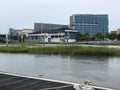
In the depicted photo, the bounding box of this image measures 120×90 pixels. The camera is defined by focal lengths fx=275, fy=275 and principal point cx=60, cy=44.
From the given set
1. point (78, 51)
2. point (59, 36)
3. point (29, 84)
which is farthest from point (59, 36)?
point (29, 84)

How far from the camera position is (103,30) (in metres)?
112

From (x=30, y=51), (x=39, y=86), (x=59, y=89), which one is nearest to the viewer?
(x=59, y=89)

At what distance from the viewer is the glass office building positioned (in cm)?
10594

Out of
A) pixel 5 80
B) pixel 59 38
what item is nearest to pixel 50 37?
pixel 59 38

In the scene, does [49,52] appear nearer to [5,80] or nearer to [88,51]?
[88,51]

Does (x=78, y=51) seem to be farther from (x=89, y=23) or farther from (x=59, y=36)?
(x=89, y=23)

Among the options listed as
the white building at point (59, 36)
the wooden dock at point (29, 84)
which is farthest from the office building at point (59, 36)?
the wooden dock at point (29, 84)

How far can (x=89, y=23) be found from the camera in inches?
4250

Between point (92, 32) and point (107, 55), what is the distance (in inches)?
3322

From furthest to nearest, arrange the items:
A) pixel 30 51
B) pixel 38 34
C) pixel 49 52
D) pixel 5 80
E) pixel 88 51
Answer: pixel 38 34
pixel 30 51
pixel 49 52
pixel 88 51
pixel 5 80

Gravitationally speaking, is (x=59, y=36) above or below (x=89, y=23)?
below

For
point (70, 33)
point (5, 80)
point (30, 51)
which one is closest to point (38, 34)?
point (70, 33)

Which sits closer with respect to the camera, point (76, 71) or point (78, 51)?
point (76, 71)

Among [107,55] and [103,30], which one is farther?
[103,30]
